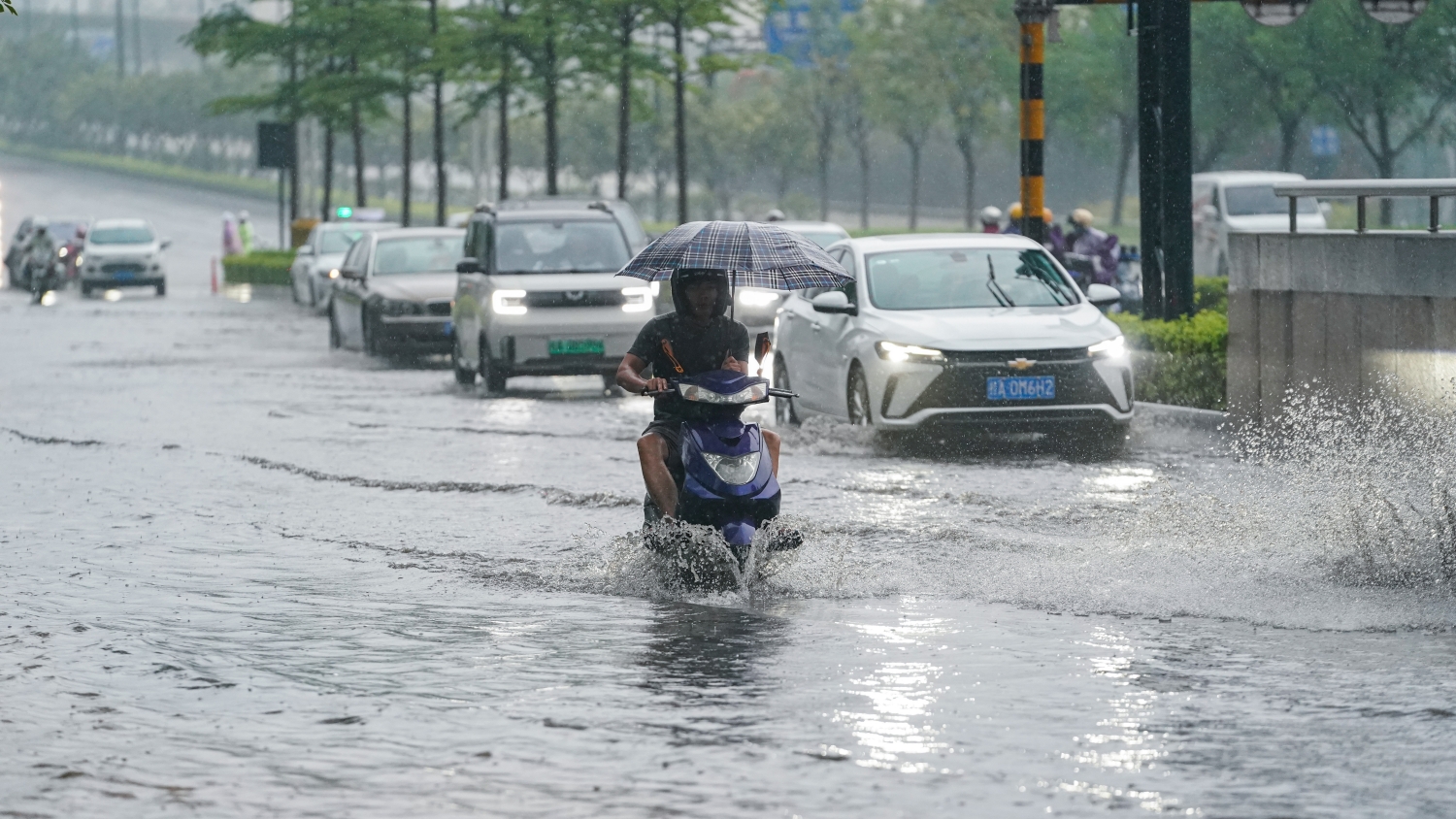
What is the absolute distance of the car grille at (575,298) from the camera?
69.5ft

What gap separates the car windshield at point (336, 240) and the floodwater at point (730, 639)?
2716 centimetres

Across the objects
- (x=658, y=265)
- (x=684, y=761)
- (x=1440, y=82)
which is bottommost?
(x=684, y=761)

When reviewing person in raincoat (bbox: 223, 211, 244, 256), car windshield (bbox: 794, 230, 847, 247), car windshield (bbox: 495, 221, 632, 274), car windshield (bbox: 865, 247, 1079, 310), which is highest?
person in raincoat (bbox: 223, 211, 244, 256)

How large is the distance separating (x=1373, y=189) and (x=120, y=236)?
42683mm

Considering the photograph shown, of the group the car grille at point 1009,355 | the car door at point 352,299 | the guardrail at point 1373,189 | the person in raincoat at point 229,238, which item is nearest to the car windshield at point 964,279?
the car grille at point 1009,355

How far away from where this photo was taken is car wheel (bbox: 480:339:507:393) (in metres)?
21.2

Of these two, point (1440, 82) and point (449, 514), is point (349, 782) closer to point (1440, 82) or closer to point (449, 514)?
point (449, 514)

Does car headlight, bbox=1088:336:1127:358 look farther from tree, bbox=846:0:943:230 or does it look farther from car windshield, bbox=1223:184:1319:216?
tree, bbox=846:0:943:230

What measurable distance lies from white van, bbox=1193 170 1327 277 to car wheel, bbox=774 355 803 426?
18.3 metres

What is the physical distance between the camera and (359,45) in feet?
156

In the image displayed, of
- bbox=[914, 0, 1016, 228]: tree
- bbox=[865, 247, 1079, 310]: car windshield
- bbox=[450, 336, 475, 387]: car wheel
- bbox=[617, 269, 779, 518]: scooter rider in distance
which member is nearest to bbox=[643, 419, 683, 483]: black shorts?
bbox=[617, 269, 779, 518]: scooter rider in distance

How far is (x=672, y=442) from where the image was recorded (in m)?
9.72

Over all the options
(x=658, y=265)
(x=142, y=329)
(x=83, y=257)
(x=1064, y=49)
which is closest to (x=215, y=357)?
(x=142, y=329)

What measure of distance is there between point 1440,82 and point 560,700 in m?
45.5
